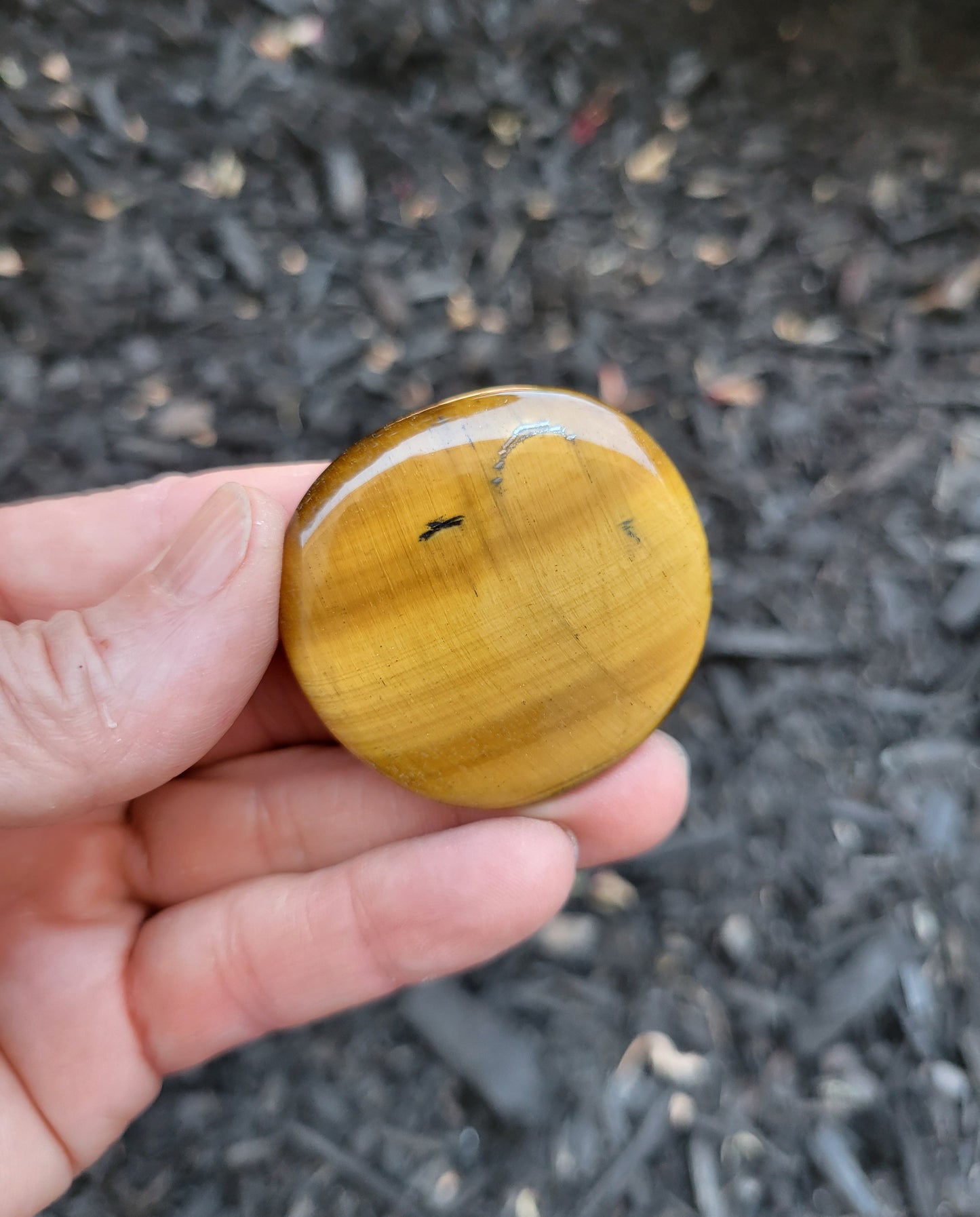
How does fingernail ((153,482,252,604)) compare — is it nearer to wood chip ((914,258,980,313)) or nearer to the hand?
the hand

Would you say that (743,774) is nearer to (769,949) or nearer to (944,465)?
(769,949)

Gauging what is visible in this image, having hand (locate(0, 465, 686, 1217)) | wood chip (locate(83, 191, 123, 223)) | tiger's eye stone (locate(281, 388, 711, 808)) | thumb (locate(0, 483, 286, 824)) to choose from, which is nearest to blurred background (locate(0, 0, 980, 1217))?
wood chip (locate(83, 191, 123, 223))

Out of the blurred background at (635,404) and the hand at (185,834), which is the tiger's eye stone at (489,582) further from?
the blurred background at (635,404)

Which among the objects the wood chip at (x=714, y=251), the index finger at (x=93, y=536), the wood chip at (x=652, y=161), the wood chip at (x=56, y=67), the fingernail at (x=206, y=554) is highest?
the wood chip at (x=56, y=67)

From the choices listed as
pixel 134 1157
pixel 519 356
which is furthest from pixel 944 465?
pixel 134 1157

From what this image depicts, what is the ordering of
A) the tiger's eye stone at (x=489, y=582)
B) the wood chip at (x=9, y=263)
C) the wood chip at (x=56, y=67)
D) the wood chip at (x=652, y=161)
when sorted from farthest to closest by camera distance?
the wood chip at (x=652, y=161) → the wood chip at (x=56, y=67) → the wood chip at (x=9, y=263) → the tiger's eye stone at (x=489, y=582)

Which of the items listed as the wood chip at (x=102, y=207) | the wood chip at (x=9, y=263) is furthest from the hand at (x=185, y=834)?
the wood chip at (x=102, y=207)

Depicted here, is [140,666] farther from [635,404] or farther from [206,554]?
[635,404]
